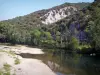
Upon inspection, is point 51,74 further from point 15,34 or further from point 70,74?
point 15,34

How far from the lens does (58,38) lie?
12950 centimetres

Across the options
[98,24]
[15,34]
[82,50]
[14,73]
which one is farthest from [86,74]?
[15,34]

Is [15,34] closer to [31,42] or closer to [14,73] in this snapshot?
[31,42]

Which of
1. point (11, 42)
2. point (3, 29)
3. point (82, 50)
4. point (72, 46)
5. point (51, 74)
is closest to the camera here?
point (51, 74)

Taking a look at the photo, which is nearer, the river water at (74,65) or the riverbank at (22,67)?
the riverbank at (22,67)

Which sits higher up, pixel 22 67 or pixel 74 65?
pixel 22 67

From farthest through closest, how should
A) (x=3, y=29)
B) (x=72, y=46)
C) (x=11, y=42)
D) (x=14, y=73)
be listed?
(x=3, y=29), (x=11, y=42), (x=72, y=46), (x=14, y=73)

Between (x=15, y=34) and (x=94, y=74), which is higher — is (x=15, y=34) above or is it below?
above

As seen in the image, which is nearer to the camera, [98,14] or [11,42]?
[98,14]

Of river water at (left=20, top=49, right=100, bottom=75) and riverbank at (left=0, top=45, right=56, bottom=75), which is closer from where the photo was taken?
riverbank at (left=0, top=45, right=56, bottom=75)

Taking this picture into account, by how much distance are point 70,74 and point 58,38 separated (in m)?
94.5

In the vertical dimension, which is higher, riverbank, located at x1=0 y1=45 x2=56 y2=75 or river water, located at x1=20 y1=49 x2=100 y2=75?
riverbank, located at x1=0 y1=45 x2=56 y2=75

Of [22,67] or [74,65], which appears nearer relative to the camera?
[22,67]

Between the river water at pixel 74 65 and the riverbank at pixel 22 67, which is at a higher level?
the riverbank at pixel 22 67
